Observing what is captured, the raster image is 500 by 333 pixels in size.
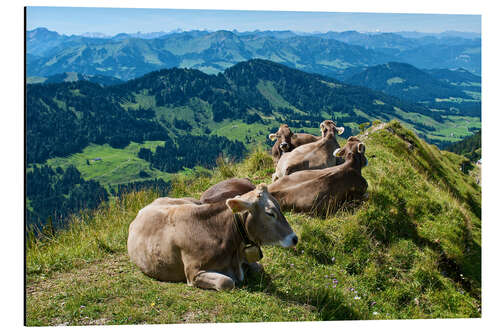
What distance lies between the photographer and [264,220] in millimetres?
6430

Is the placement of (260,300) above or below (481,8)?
below

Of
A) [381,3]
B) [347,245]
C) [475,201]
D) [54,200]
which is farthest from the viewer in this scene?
[54,200]

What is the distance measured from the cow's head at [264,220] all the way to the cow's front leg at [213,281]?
789 mm

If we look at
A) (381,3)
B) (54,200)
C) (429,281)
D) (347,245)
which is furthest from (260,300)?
(54,200)

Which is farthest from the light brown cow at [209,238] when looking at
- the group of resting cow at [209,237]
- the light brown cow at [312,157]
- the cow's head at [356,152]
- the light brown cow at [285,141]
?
the light brown cow at [285,141]

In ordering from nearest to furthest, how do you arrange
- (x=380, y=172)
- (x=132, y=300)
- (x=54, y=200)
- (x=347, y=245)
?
(x=132, y=300) → (x=347, y=245) → (x=380, y=172) → (x=54, y=200)

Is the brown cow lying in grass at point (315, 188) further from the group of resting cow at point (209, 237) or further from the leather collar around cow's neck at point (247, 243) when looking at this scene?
the leather collar around cow's neck at point (247, 243)

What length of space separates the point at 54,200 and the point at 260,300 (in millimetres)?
160442

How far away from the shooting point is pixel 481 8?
324 inches

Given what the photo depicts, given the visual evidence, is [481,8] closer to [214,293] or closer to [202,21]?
[202,21]

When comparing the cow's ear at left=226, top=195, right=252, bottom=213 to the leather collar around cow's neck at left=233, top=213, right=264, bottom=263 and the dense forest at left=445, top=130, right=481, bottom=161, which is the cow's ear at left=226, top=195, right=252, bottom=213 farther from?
the dense forest at left=445, top=130, right=481, bottom=161

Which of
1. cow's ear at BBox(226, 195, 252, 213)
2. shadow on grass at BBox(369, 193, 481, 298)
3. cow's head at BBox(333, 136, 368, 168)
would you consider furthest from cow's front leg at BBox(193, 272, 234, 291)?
cow's head at BBox(333, 136, 368, 168)

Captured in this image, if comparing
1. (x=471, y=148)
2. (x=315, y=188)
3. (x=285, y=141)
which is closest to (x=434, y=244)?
(x=315, y=188)
